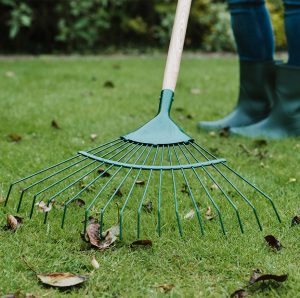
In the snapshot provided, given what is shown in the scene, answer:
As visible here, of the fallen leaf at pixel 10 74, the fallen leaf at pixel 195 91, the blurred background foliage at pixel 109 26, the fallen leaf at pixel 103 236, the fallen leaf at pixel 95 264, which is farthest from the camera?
the blurred background foliage at pixel 109 26

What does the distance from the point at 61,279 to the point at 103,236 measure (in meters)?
0.29

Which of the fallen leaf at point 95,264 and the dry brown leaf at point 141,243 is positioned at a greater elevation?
the dry brown leaf at point 141,243

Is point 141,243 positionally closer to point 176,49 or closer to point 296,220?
point 296,220

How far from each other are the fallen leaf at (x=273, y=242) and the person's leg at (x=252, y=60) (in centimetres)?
158

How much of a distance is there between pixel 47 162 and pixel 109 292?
4.18ft

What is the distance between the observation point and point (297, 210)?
2227 millimetres

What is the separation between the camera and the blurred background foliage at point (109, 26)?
708 cm

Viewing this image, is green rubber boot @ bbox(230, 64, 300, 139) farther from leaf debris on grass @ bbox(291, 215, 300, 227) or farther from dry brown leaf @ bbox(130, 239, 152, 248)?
dry brown leaf @ bbox(130, 239, 152, 248)

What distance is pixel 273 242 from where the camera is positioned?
193cm

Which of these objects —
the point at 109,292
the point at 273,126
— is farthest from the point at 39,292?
the point at 273,126

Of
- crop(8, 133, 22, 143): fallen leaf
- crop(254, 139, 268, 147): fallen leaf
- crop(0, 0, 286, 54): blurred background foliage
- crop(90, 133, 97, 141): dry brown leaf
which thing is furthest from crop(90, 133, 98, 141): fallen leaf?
crop(0, 0, 286, 54): blurred background foliage

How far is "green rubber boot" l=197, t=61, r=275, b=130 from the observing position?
346 centimetres

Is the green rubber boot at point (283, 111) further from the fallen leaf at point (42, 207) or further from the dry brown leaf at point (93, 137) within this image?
A: the fallen leaf at point (42, 207)

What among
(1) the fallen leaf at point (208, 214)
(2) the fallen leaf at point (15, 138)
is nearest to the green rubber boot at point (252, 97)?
(2) the fallen leaf at point (15, 138)
